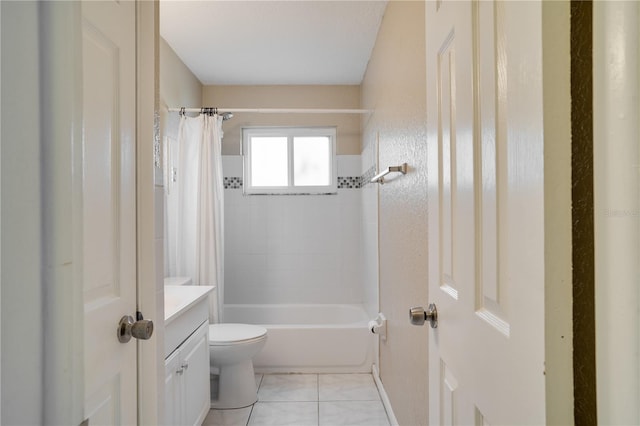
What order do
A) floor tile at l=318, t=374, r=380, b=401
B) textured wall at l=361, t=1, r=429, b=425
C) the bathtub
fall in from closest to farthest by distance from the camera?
1. textured wall at l=361, t=1, r=429, b=425
2. floor tile at l=318, t=374, r=380, b=401
3. the bathtub

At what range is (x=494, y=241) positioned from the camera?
68 cm

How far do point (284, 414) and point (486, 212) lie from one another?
7.42ft

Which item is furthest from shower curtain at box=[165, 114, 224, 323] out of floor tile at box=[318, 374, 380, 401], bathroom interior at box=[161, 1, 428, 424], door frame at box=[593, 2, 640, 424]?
door frame at box=[593, 2, 640, 424]

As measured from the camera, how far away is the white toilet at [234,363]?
8.49ft

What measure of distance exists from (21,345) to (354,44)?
3129 millimetres

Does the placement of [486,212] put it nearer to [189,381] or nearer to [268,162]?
[189,381]

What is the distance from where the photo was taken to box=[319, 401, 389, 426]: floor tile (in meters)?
2.43

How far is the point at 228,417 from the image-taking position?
2.52 meters

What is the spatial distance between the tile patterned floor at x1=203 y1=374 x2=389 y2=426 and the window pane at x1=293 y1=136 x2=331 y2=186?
184 centimetres

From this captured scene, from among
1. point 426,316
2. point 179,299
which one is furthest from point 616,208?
point 179,299

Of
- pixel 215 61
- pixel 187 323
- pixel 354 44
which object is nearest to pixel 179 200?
pixel 215 61

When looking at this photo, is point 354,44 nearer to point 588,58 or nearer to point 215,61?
point 215,61

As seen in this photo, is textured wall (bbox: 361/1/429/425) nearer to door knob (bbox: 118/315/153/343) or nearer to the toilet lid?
the toilet lid

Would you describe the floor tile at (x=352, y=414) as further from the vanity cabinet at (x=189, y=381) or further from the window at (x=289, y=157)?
the window at (x=289, y=157)
